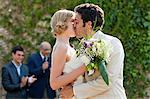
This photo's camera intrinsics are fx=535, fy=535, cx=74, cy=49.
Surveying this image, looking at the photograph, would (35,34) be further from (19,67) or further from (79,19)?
(79,19)

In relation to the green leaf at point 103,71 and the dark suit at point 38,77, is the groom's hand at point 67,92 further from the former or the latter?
the dark suit at point 38,77

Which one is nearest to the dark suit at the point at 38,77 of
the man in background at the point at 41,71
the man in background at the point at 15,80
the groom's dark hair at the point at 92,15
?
the man in background at the point at 41,71

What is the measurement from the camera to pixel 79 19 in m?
4.64

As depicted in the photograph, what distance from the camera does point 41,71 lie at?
9.22 m

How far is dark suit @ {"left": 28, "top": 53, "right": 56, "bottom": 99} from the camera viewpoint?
9.26m

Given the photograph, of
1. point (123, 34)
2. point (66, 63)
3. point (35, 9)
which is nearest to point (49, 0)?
point (35, 9)

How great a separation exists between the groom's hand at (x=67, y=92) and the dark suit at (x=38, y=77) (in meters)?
4.05

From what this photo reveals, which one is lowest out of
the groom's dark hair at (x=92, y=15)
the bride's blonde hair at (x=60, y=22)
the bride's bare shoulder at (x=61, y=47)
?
the bride's bare shoulder at (x=61, y=47)

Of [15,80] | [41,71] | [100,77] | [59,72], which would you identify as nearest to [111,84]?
[100,77]

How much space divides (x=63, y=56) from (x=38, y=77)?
14.4 feet

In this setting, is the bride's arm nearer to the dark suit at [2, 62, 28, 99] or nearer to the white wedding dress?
the white wedding dress

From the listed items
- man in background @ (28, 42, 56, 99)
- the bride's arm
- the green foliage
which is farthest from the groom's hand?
the green foliage

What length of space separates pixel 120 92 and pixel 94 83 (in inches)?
9.3

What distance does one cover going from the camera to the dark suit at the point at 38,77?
9.26 meters
